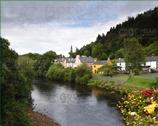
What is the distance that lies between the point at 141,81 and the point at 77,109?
863 inches

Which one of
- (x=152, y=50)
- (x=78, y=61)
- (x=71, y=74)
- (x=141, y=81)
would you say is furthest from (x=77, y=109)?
(x=152, y=50)

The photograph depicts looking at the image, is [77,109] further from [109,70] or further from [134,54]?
[109,70]

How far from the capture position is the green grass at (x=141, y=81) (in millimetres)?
55469

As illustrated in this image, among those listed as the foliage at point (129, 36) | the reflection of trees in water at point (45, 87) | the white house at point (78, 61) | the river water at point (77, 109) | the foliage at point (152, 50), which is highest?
the foliage at point (129, 36)

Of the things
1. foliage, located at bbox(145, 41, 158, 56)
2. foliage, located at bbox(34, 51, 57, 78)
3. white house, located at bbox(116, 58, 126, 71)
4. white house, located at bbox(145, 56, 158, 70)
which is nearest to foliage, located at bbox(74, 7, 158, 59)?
foliage, located at bbox(145, 41, 158, 56)

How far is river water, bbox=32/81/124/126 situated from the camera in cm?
3222

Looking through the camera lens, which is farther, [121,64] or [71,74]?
[121,64]

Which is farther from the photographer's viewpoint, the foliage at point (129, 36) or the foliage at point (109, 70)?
the foliage at point (129, 36)

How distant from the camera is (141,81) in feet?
192

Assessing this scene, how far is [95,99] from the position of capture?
47.3 m

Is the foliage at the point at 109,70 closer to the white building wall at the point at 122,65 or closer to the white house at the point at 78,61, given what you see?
the white building wall at the point at 122,65

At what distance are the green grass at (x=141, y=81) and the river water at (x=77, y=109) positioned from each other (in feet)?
Answer: 27.4

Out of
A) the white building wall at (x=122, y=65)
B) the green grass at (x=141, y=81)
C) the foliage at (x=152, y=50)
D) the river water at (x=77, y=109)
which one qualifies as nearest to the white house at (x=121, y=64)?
the white building wall at (x=122, y=65)

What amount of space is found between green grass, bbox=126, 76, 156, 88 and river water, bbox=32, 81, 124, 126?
8.36 meters
